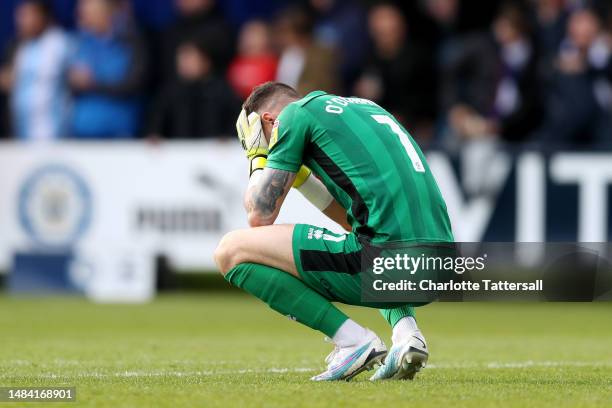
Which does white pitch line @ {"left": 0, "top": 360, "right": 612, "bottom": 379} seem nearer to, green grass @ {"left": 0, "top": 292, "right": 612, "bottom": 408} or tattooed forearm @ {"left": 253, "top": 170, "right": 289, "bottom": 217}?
green grass @ {"left": 0, "top": 292, "right": 612, "bottom": 408}

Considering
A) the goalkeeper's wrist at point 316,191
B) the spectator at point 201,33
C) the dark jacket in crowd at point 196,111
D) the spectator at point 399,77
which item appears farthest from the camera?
the spectator at point 201,33

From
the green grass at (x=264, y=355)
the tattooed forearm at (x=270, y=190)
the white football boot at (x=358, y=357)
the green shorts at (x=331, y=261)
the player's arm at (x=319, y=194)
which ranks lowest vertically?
the green grass at (x=264, y=355)

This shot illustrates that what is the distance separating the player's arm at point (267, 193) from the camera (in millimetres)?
5875

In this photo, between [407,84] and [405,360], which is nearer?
[405,360]

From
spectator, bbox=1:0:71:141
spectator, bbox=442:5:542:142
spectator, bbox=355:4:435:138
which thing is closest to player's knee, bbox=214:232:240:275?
spectator, bbox=442:5:542:142

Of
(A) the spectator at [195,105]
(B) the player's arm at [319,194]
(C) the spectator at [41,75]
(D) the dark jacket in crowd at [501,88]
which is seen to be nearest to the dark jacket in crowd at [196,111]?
(A) the spectator at [195,105]

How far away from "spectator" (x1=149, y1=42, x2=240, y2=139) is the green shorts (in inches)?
339

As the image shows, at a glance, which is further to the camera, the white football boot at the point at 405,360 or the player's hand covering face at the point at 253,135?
the player's hand covering face at the point at 253,135

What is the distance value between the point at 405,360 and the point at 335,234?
660 millimetres

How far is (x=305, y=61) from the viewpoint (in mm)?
14125

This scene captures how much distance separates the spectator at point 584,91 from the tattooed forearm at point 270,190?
8009mm

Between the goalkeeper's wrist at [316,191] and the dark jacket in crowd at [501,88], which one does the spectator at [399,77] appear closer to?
the dark jacket in crowd at [501,88]

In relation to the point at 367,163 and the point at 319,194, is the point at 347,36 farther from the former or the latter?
the point at 367,163

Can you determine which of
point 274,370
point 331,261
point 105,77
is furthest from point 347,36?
point 331,261
